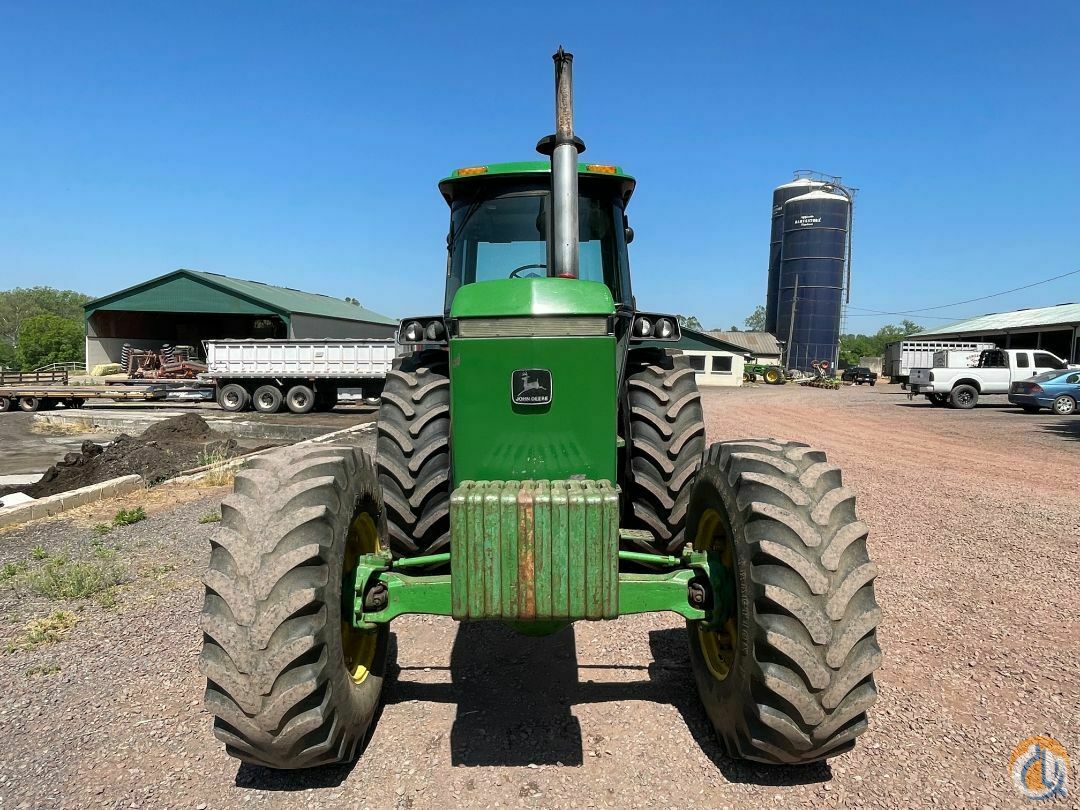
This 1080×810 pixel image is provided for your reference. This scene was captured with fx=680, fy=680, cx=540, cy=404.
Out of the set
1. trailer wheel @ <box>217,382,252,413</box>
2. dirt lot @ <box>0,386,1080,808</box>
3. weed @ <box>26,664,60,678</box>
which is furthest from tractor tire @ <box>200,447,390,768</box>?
trailer wheel @ <box>217,382,252,413</box>

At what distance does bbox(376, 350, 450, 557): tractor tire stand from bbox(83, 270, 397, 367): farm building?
103 feet

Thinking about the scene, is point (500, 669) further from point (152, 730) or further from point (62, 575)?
point (62, 575)

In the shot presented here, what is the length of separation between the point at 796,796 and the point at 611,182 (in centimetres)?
363

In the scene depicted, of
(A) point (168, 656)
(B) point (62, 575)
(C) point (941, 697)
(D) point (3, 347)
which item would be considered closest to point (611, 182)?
(C) point (941, 697)

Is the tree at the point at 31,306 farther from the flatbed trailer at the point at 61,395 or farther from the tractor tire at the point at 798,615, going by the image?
the tractor tire at the point at 798,615

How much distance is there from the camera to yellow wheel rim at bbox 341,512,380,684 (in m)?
3.08

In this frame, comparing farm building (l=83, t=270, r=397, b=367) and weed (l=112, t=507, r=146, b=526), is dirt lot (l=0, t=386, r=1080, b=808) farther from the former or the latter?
farm building (l=83, t=270, r=397, b=367)

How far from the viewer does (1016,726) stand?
322 centimetres

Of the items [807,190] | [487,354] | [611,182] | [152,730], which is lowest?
[152,730]

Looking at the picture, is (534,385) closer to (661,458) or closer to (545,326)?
(545,326)

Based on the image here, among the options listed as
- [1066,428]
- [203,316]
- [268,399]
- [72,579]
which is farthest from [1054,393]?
[203,316]

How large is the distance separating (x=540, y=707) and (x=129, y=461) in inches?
343

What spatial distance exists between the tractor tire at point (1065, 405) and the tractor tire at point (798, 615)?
69.8 feet

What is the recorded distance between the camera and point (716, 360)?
4625cm
